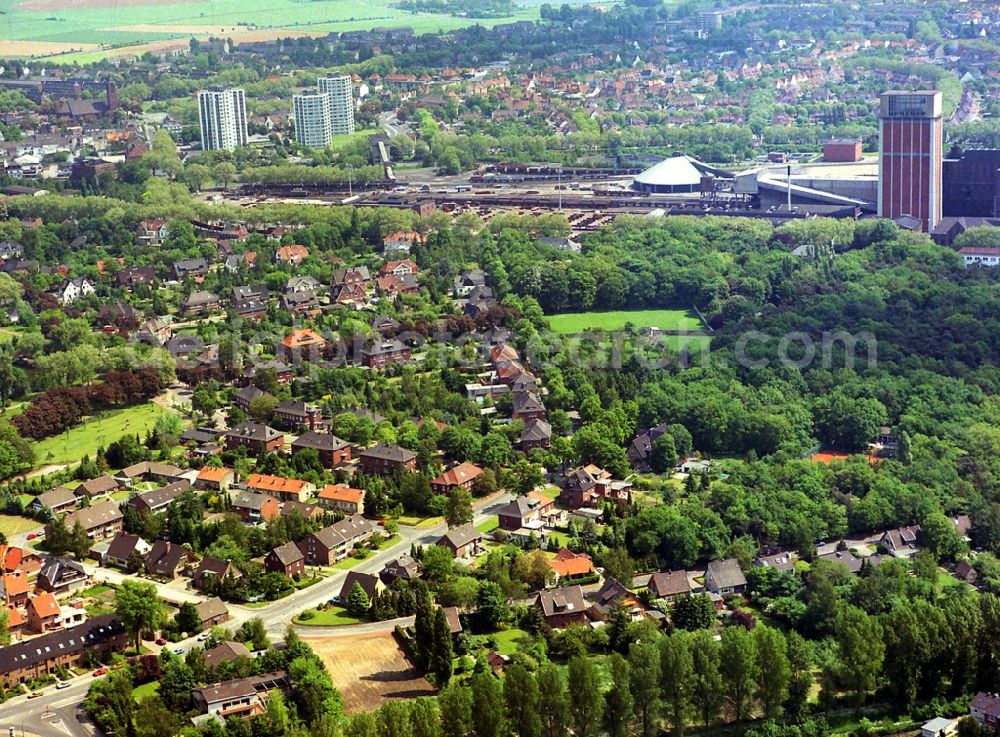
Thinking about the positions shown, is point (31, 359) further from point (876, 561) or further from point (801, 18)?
point (801, 18)

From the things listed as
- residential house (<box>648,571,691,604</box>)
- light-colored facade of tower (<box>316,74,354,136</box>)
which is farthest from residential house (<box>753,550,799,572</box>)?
light-colored facade of tower (<box>316,74,354,136</box>)

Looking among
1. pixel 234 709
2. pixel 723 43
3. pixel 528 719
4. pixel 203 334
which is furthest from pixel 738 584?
pixel 723 43

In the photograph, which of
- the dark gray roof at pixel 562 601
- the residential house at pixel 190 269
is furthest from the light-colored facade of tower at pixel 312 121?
the dark gray roof at pixel 562 601

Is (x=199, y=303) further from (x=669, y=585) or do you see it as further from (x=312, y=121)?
(x=312, y=121)

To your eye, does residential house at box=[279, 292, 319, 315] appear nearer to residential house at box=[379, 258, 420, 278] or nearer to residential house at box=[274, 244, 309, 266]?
residential house at box=[379, 258, 420, 278]

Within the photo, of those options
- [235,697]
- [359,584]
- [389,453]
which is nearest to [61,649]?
[235,697]

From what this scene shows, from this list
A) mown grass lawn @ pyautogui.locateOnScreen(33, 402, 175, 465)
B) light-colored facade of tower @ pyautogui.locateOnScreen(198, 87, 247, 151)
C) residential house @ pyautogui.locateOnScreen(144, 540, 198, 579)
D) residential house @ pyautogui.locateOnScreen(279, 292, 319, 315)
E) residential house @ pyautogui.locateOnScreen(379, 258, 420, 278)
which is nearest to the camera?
residential house @ pyautogui.locateOnScreen(144, 540, 198, 579)
